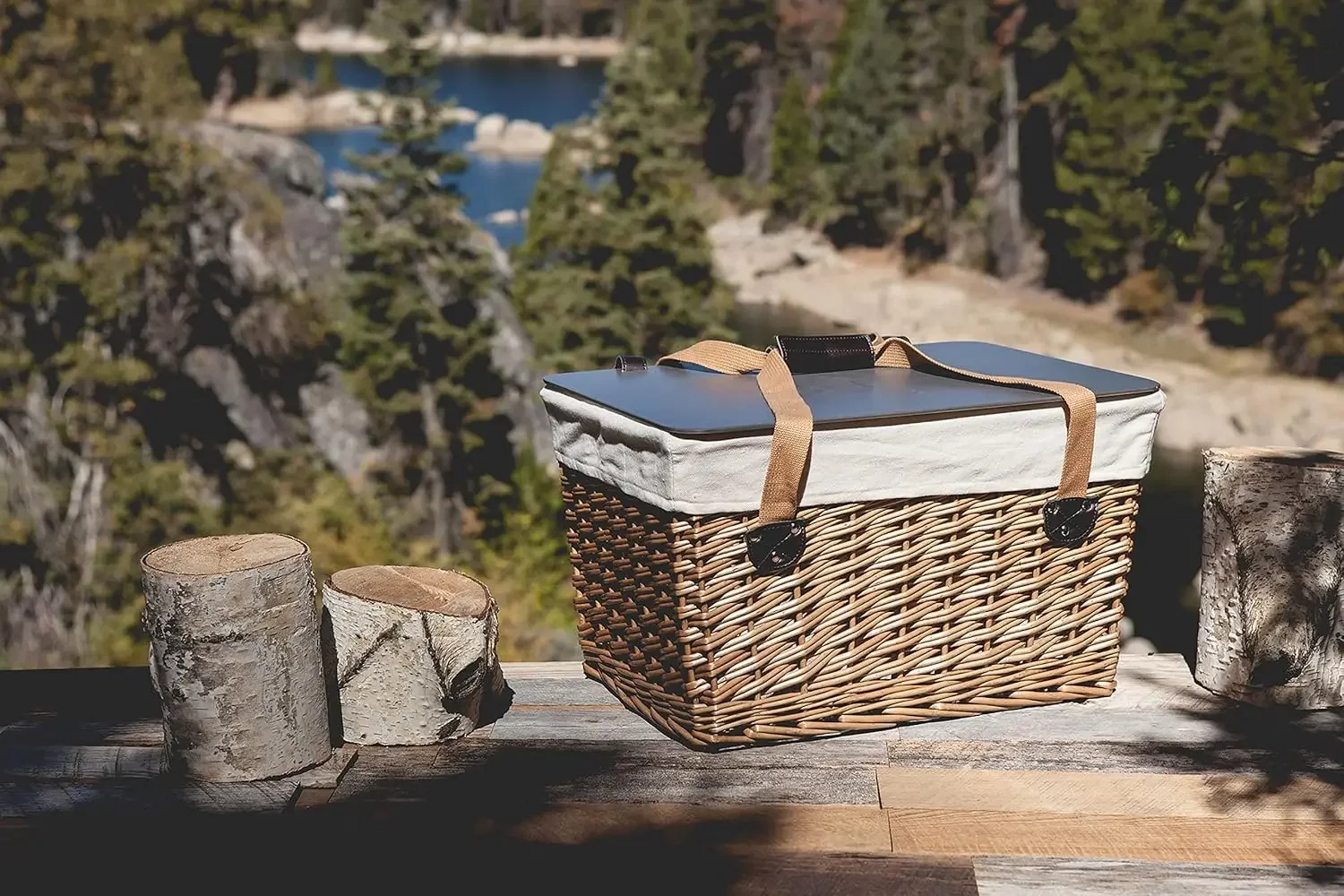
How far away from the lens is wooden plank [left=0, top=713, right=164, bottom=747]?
8.23 feet

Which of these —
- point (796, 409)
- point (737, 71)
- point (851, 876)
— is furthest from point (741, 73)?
point (851, 876)

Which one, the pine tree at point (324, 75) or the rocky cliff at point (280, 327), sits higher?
the pine tree at point (324, 75)

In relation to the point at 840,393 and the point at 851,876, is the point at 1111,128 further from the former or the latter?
the point at 851,876

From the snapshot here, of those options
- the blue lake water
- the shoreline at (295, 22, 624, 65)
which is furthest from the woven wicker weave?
the shoreline at (295, 22, 624, 65)

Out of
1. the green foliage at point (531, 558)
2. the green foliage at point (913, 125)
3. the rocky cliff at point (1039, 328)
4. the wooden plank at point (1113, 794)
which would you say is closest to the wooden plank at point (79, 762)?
the wooden plank at point (1113, 794)

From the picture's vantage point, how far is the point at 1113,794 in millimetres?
2273

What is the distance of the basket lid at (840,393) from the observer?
2.31 metres

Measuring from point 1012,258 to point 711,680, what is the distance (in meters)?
27.0

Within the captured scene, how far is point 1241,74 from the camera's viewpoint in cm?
2378

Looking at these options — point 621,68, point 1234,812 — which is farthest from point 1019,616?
point 621,68

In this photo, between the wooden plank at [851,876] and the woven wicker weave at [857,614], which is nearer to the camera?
the wooden plank at [851,876]

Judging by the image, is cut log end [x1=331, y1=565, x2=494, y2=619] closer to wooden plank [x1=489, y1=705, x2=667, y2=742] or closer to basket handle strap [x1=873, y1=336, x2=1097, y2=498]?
wooden plank [x1=489, y1=705, x2=667, y2=742]

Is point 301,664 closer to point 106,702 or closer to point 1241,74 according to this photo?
point 106,702

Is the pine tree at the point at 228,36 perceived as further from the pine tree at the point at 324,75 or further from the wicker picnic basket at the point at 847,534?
the wicker picnic basket at the point at 847,534
